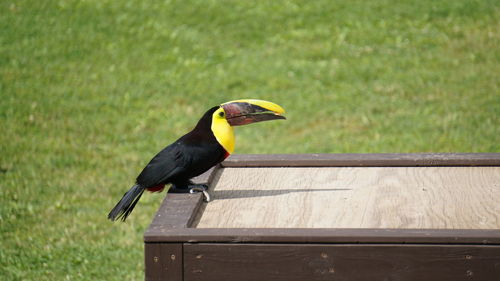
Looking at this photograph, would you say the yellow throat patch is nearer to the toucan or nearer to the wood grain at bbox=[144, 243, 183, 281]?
the toucan

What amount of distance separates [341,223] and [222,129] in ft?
2.71

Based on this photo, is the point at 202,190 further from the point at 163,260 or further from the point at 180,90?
the point at 180,90

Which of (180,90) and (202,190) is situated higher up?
(202,190)

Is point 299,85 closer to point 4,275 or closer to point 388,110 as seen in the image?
point 388,110

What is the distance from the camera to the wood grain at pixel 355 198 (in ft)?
12.2

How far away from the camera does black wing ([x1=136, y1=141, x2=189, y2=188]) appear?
4.14 m

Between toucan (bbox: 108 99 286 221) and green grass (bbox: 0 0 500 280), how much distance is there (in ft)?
6.60

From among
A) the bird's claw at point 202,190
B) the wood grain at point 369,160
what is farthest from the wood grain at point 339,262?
the wood grain at point 369,160

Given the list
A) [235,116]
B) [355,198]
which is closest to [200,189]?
[235,116]

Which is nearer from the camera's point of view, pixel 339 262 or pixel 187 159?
pixel 339 262

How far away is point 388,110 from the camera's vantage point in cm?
952

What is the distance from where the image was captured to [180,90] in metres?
10.4

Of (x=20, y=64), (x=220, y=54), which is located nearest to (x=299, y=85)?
(x=220, y=54)

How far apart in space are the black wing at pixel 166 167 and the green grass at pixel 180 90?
1968mm
